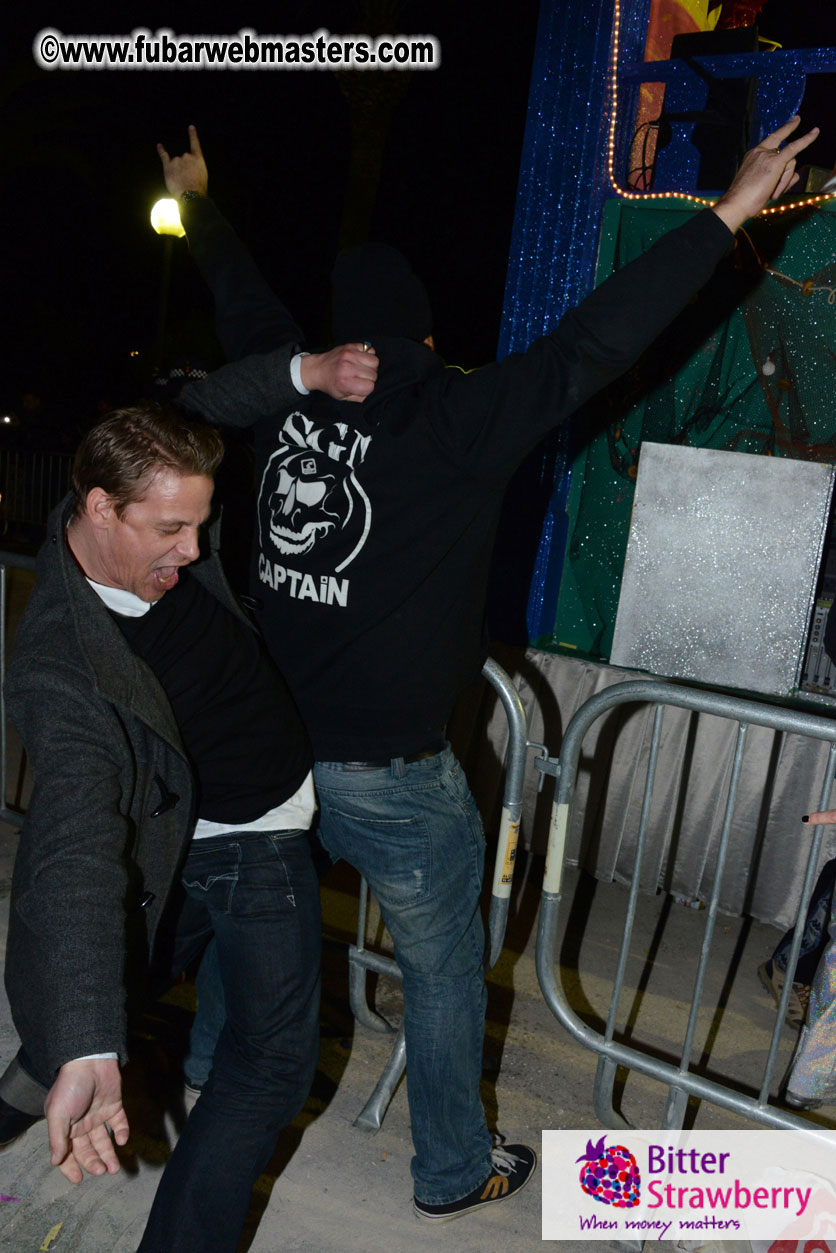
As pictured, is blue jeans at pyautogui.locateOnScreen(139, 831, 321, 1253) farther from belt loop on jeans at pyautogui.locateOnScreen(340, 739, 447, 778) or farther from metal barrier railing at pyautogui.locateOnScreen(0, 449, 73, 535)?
metal barrier railing at pyautogui.locateOnScreen(0, 449, 73, 535)

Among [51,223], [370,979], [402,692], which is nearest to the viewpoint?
[402,692]

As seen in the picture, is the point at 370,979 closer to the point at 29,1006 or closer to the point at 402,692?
the point at 402,692

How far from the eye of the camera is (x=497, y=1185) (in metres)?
2.41

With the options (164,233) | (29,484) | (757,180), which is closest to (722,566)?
(757,180)

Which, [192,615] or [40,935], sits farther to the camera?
[192,615]

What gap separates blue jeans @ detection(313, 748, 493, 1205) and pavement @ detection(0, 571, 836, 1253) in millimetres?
231

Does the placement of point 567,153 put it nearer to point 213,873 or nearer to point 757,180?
point 757,180

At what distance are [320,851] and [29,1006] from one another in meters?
0.94

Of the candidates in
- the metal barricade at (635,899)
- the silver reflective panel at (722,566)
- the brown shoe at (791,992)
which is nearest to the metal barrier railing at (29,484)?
the silver reflective panel at (722,566)

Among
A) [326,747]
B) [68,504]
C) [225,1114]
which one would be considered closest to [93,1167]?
[225,1114]

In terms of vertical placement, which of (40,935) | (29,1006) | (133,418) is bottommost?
(29,1006)

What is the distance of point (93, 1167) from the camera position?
146 cm

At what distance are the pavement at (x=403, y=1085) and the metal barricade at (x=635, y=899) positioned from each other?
0.31 meters

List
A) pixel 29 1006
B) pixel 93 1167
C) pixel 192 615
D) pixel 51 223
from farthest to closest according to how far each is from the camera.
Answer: pixel 51 223 < pixel 192 615 < pixel 29 1006 < pixel 93 1167
